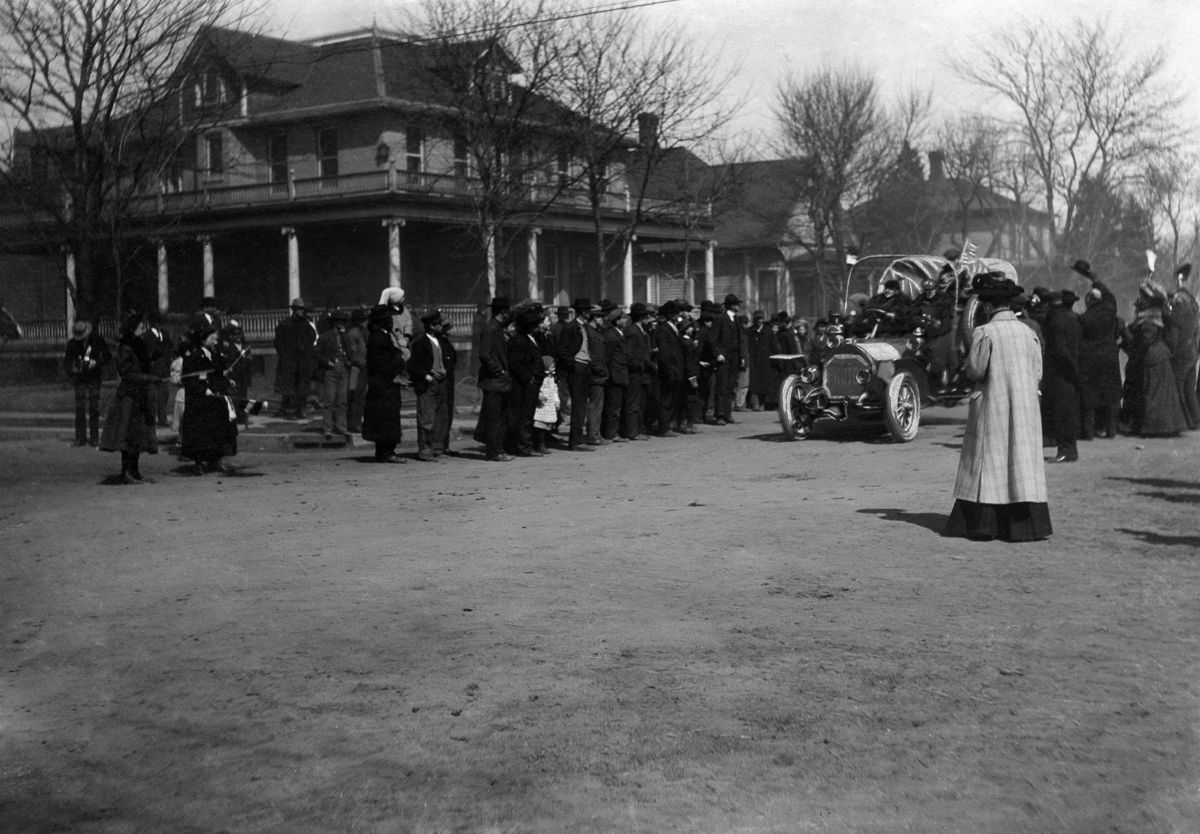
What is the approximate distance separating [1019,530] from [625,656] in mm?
4386

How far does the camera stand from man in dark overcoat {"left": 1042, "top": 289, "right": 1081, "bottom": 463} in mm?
14969

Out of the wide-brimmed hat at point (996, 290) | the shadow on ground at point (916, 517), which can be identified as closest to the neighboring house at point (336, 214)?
the shadow on ground at point (916, 517)

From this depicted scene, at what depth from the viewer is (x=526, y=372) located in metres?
16.6

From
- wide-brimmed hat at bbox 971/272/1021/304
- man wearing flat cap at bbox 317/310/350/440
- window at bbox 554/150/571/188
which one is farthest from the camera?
window at bbox 554/150/571/188

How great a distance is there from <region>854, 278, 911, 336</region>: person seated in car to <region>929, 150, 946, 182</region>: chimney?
37.0 meters

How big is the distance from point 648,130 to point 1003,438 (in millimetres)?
19729

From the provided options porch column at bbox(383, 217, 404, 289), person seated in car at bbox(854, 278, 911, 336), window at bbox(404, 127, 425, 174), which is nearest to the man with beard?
person seated in car at bbox(854, 278, 911, 336)

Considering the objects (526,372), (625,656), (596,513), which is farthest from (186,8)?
(625,656)

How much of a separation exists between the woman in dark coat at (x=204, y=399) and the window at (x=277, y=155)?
87.9ft

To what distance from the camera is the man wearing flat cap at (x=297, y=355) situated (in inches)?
840

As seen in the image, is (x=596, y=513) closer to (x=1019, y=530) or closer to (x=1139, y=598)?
(x=1019, y=530)

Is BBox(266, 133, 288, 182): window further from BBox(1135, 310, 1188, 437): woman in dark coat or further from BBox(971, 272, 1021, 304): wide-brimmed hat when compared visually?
BBox(971, 272, 1021, 304): wide-brimmed hat

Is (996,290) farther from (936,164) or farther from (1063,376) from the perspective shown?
(936,164)

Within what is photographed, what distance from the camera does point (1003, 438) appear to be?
392 inches
